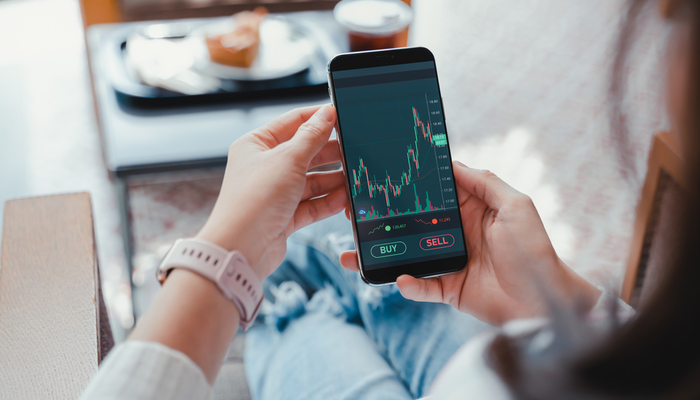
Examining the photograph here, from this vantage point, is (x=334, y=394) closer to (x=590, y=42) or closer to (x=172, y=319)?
(x=172, y=319)

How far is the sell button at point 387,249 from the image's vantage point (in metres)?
0.73

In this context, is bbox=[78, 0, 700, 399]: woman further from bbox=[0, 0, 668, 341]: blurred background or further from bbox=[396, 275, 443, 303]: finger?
bbox=[0, 0, 668, 341]: blurred background

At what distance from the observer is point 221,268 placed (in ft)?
1.70

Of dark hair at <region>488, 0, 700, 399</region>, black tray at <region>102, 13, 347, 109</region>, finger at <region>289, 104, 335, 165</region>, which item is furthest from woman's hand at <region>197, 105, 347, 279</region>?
black tray at <region>102, 13, 347, 109</region>

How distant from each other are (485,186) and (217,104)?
2.98ft

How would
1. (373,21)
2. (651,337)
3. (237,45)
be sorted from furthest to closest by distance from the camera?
(373,21) < (237,45) < (651,337)

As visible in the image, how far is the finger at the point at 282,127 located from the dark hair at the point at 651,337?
1.68 feet

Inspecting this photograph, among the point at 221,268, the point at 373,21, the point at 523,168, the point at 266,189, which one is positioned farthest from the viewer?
the point at 523,168

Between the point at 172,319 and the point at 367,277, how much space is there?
0.33 metres

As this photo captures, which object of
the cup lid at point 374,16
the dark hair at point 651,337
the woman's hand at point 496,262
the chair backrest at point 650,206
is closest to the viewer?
the dark hair at point 651,337

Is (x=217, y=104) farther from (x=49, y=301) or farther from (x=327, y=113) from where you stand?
(x=49, y=301)

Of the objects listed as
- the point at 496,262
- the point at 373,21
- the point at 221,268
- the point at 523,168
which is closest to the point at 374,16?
the point at 373,21

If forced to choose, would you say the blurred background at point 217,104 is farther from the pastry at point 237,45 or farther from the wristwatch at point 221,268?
the wristwatch at point 221,268

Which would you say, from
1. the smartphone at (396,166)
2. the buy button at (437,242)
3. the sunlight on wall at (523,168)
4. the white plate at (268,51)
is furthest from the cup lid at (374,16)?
the buy button at (437,242)
